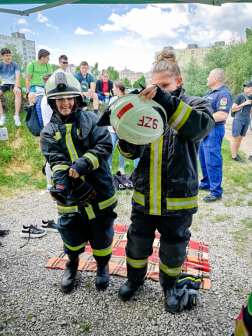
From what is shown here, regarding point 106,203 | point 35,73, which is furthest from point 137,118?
point 35,73

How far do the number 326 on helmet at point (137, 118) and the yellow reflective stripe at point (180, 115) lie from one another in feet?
0.40

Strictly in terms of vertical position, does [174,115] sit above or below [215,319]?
above

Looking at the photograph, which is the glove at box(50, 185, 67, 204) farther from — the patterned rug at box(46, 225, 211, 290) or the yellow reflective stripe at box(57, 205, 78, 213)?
the patterned rug at box(46, 225, 211, 290)

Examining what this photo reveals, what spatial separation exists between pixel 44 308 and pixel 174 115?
2.22 meters

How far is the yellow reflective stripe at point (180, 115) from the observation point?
154 cm

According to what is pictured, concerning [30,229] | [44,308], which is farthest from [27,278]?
[30,229]

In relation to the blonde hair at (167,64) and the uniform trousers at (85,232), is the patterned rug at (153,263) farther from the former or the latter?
the blonde hair at (167,64)

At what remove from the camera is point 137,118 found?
1.40 m

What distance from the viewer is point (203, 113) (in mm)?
1670

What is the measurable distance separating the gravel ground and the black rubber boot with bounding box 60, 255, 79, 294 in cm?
7

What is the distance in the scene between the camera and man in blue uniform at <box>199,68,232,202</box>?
457 centimetres

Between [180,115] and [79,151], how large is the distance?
109cm

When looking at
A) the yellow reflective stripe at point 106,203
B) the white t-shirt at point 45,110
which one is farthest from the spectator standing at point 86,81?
the yellow reflective stripe at point 106,203

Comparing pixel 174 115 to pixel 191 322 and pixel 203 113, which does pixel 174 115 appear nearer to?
pixel 203 113
